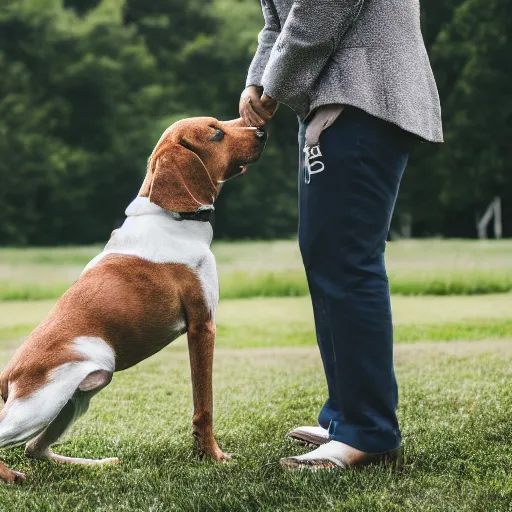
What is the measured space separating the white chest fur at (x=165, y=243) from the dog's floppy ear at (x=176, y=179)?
37 mm

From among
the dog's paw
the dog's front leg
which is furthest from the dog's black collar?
the dog's paw

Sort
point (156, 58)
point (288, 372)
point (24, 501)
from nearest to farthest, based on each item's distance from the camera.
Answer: point (24, 501) < point (288, 372) < point (156, 58)

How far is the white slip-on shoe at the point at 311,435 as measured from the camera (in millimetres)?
2734

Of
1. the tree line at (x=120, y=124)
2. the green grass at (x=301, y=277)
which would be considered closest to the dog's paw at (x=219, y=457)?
the green grass at (x=301, y=277)

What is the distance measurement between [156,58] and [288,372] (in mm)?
20110

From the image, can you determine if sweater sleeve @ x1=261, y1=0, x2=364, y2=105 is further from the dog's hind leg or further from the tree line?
the tree line

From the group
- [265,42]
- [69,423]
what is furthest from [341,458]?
[265,42]

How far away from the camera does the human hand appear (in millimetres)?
2588

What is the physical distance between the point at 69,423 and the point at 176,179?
82 cm

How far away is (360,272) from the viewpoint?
233 cm

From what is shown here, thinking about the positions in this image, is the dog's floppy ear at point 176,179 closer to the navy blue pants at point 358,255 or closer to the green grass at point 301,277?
the navy blue pants at point 358,255

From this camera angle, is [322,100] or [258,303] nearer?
[322,100]

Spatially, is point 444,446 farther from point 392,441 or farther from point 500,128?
point 500,128

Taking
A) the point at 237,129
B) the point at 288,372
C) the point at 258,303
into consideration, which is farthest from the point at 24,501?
the point at 258,303
